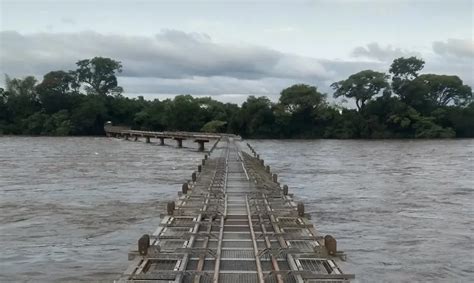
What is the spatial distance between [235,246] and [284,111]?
261 ft

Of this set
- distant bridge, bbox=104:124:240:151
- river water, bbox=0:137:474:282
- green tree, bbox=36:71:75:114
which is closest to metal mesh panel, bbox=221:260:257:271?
river water, bbox=0:137:474:282

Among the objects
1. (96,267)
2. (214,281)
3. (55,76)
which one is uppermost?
(55,76)

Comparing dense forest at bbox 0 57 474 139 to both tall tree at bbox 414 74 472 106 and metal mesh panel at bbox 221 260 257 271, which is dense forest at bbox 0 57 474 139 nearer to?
tall tree at bbox 414 74 472 106

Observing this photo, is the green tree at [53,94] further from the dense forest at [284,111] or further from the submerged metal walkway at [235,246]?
the submerged metal walkway at [235,246]

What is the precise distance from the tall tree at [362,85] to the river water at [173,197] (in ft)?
172

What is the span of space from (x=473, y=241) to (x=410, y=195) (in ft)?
29.1

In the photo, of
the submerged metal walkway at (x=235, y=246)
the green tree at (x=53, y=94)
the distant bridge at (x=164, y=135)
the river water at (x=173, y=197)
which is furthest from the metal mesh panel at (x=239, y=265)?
the green tree at (x=53, y=94)

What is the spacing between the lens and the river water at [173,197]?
1225cm

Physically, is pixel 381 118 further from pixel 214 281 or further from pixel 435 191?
pixel 214 281

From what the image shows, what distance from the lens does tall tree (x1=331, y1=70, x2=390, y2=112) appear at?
8575 cm

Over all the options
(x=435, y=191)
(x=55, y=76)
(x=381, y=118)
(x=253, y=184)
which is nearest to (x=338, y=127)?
(x=381, y=118)

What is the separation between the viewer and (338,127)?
89250 millimetres

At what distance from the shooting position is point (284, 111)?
293 feet

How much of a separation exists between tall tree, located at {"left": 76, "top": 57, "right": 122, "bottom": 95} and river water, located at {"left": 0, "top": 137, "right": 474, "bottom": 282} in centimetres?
7350
